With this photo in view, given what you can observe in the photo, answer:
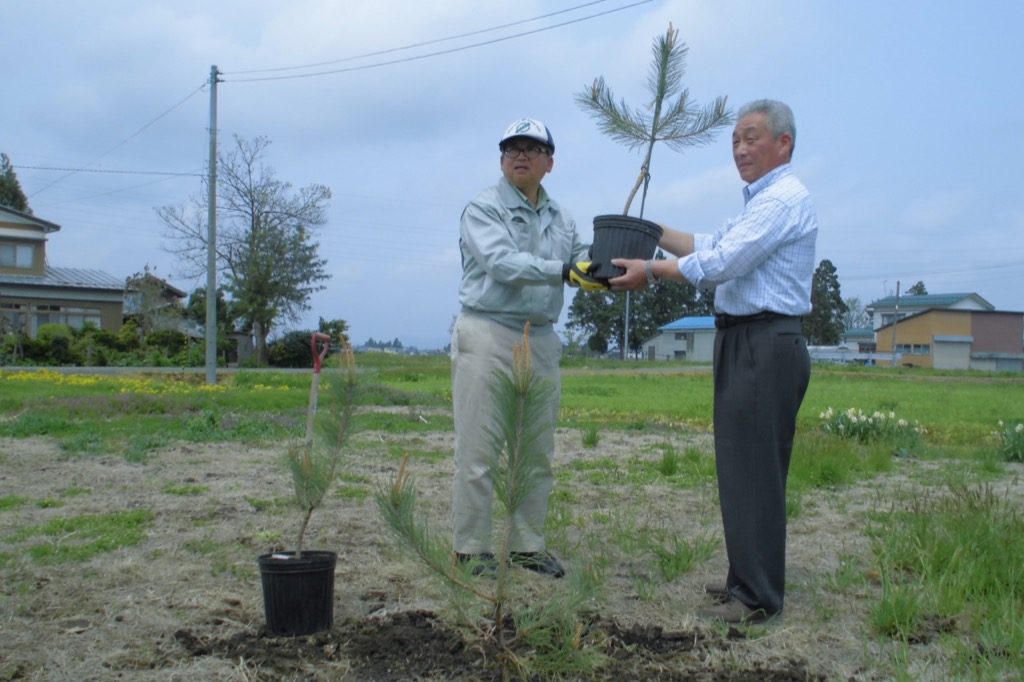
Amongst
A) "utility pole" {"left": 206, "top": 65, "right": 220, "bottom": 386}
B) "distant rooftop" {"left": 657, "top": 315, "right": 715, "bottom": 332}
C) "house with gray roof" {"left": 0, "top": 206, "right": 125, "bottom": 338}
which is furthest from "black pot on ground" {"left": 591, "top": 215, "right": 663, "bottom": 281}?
"distant rooftop" {"left": 657, "top": 315, "right": 715, "bottom": 332}

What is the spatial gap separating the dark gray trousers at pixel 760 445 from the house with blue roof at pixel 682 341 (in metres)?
70.0

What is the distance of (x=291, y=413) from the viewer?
12.3m

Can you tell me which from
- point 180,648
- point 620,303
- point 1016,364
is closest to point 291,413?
point 180,648

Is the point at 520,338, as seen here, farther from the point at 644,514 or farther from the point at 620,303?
the point at 620,303

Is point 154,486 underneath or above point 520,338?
underneath

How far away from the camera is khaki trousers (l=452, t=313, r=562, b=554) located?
3754mm

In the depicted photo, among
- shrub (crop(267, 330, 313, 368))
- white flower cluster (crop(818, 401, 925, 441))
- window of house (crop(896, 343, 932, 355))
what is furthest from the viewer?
window of house (crop(896, 343, 932, 355))

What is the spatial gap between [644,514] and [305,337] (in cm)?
3313

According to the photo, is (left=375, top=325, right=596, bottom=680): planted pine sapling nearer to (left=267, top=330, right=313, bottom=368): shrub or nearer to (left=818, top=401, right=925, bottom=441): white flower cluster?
(left=818, top=401, right=925, bottom=441): white flower cluster

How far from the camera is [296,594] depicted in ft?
9.85

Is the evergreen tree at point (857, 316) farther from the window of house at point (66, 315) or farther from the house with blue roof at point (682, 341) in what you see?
the window of house at point (66, 315)

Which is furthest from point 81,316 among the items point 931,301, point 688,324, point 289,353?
point 931,301

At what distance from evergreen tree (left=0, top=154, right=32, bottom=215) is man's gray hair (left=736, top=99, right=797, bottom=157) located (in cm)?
6092

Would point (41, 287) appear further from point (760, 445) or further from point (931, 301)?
point (931, 301)
